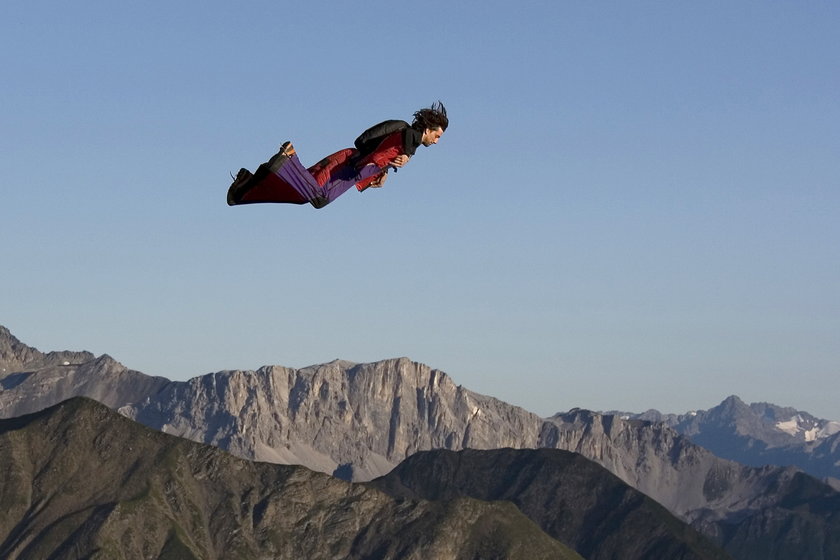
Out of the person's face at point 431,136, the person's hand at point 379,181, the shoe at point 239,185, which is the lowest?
the shoe at point 239,185

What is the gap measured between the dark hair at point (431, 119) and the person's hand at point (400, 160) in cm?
90

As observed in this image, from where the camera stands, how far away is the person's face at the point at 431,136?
42531mm

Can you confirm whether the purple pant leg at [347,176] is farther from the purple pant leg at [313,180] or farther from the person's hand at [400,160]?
the person's hand at [400,160]

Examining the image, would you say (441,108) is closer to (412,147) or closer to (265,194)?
(412,147)

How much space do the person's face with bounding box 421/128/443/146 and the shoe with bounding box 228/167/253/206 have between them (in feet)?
16.4

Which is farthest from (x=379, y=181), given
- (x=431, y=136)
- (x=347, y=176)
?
(x=431, y=136)

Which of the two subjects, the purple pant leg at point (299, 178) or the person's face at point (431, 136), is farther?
the person's face at point (431, 136)

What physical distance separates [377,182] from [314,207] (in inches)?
151

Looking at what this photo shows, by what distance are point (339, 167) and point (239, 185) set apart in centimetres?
A: 310

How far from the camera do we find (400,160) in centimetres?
4306

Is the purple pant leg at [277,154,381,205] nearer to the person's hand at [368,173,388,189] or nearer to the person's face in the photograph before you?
the person's hand at [368,173,388,189]

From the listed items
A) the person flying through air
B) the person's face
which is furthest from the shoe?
the person's face

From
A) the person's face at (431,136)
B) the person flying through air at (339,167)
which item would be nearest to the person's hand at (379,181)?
the person flying through air at (339,167)

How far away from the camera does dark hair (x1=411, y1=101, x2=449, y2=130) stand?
42844 mm
